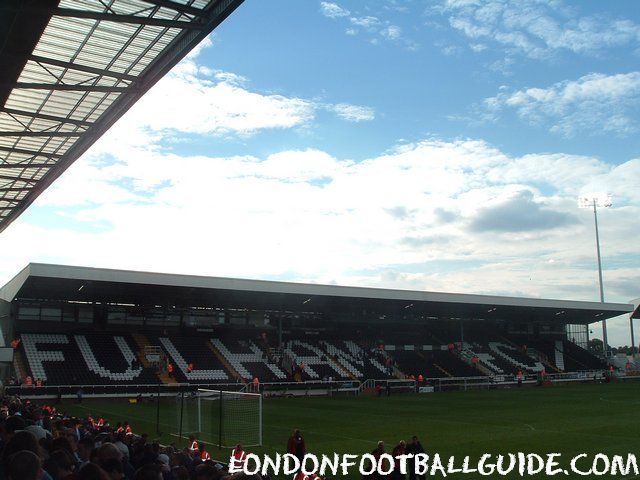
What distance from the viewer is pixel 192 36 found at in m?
11.6

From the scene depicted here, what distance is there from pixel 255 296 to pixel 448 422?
81.5 ft

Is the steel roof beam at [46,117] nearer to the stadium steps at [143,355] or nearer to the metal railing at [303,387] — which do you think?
the metal railing at [303,387]

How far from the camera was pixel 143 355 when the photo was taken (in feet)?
149

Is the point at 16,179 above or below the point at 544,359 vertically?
above

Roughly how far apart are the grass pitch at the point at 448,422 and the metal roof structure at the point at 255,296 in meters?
8.06

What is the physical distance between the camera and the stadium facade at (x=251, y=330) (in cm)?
4203

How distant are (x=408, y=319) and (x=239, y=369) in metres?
21.2

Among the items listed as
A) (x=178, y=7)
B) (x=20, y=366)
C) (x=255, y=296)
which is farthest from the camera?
(x=255, y=296)

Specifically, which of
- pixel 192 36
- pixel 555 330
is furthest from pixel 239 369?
pixel 555 330

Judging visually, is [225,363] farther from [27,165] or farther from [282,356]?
[27,165]

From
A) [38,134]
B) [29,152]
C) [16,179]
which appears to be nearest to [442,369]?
[16,179]

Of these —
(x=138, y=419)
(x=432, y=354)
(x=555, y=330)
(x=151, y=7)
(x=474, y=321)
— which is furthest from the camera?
(x=555, y=330)

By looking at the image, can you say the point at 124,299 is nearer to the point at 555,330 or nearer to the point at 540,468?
the point at 540,468

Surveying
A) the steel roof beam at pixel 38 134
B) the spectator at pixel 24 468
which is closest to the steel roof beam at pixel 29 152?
the steel roof beam at pixel 38 134
